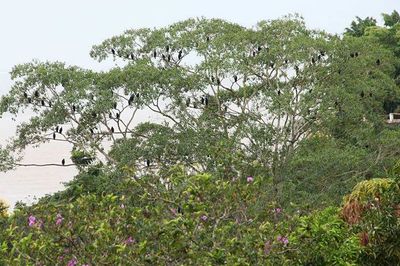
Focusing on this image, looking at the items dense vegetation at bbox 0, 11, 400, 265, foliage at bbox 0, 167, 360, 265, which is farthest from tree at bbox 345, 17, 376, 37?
foliage at bbox 0, 167, 360, 265

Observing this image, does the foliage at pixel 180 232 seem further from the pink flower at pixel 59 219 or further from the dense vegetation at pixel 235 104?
the dense vegetation at pixel 235 104

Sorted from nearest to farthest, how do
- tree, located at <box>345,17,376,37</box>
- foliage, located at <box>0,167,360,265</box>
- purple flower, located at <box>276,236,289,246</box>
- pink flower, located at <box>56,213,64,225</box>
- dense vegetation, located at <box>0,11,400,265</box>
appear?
foliage, located at <box>0,167,360,265</box>
purple flower, located at <box>276,236,289,246</box>
pink flower, located at <box>56,213,64,225</box>
dense vegetation, located at <box>0,11,400,265</box>
tree, located at <box>345,17,376,37</box>

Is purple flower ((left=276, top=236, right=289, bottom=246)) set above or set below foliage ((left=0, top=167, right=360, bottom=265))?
below

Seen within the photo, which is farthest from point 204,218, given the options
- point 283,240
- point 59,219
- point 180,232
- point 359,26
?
point 359,26

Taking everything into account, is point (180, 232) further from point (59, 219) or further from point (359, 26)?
point (359, 26)

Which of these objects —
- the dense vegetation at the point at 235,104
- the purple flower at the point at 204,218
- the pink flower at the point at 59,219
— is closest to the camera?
the purple flower at the point at 204,218

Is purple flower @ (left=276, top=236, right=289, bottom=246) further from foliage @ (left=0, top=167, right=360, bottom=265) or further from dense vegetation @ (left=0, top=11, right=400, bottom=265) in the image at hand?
dense vegetation @ (left=0, top=11, right=400, bottom=265)

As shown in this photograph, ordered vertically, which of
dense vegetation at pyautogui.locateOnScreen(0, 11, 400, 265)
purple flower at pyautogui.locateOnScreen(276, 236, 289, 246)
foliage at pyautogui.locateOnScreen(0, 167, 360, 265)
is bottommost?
purple flower at pyautogui.locateOnScreen(276, 236, 289, 246)

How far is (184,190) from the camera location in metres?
6.57

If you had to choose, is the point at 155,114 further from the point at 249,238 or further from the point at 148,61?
the point at 249,238

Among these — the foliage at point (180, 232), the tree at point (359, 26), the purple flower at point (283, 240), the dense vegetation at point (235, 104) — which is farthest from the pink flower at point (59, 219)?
the tree at point (359, 26)

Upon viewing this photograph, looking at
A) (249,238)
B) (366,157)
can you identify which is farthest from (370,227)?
(366,157)

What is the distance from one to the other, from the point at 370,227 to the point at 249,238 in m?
1.15

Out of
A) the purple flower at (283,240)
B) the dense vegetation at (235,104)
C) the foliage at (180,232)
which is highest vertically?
the dense vegetation at (235,104)
